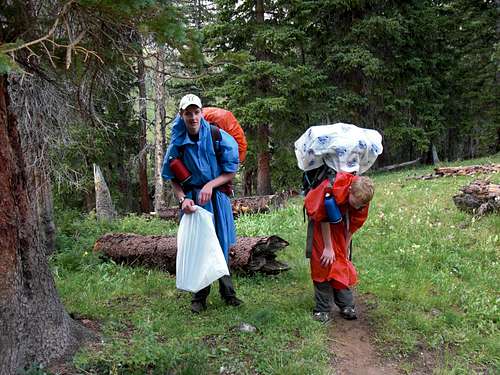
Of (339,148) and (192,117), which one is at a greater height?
(192,117)

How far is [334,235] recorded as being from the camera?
455 cm

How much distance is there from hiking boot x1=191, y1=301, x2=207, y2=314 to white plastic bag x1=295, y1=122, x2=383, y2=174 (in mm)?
1757

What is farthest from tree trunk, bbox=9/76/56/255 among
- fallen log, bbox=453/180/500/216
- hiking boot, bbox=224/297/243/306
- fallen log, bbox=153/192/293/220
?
fallen log, bbox=453/180/500/216

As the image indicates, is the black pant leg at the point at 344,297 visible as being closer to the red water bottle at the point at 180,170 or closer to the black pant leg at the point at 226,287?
the black pant leg at the point at 226,287

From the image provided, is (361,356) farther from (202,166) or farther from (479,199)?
(479,199)

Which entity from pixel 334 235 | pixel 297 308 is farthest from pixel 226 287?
pixel 334 235

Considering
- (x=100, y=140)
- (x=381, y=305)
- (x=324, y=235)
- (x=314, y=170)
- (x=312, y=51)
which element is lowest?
(x=381, y=305)

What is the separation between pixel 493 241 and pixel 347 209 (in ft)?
11.1

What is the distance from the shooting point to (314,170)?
451 cm

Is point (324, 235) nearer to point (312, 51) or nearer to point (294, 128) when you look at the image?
point (294, 128)

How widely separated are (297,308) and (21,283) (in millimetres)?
2641

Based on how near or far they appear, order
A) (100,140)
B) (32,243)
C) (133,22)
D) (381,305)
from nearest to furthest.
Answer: (133,22)
(32,243)
(381,305)
(100,140)

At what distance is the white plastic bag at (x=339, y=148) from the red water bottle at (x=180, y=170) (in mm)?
1126

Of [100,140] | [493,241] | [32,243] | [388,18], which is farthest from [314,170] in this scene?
[388,18]
